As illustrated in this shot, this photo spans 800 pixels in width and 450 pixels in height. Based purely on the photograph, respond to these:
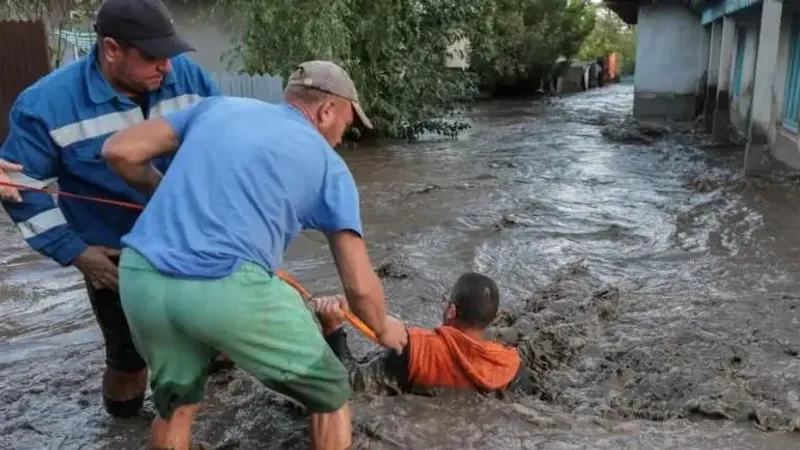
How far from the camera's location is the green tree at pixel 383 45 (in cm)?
1257

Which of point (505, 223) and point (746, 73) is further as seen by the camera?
point (746, 73)

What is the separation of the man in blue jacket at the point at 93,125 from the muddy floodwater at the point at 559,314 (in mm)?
1007

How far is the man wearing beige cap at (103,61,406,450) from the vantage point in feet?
8.43

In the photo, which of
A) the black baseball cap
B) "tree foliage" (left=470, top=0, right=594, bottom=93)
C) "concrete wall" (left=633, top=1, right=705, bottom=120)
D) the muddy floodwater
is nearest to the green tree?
the muddy floodwater

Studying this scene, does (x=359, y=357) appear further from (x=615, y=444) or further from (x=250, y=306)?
(x=250, y=306)

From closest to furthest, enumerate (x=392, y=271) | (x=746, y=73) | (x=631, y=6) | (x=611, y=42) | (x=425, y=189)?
(x=392, y=271) < (x=425, y=189) < (x=746, y=73) < (x=631, y=6) < (x=611, y=42)

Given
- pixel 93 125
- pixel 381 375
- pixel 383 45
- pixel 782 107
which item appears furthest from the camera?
pixel 383 45

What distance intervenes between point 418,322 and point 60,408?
7.71ft

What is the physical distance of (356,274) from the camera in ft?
8.78

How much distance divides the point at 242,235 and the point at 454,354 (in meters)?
1.76

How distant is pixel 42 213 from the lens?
10.8 feet

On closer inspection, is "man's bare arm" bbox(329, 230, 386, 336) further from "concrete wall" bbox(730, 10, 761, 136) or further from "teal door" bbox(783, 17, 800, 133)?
"concrete wall" bbox(730, 10, 761, 136)

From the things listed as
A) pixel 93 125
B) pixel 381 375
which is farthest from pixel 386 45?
pixel 93 125

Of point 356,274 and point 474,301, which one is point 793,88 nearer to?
point 474,301
